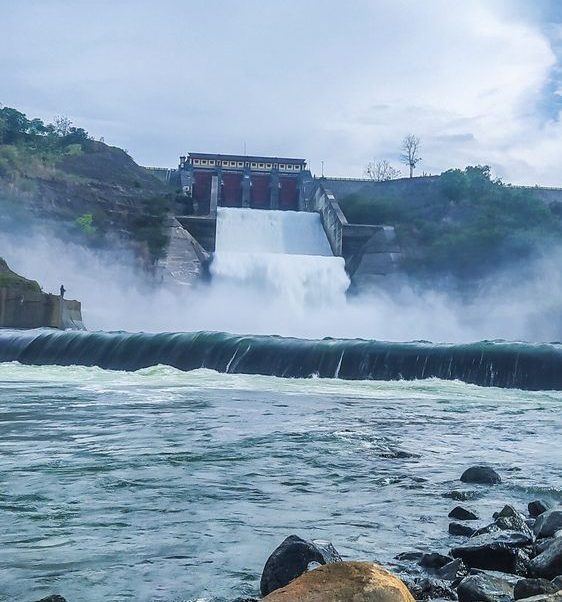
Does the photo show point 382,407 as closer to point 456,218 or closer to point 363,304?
point 363,304

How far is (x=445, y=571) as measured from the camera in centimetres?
493

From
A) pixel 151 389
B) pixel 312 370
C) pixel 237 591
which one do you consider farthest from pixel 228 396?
pixel 237 591

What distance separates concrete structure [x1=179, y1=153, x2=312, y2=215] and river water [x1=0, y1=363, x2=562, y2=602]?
41195 mm

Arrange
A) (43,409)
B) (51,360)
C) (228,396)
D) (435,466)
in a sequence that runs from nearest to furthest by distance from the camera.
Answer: (435,466), (43,409), (228,396), (51,360)

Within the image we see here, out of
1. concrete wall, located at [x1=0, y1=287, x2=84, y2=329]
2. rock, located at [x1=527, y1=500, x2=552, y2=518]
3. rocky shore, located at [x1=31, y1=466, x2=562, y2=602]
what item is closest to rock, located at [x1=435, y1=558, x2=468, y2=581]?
rocky shore, located at [x1=31, y1=466, x2=562, y2=602]

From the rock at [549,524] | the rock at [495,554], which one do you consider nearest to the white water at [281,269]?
the rock at [549,524]

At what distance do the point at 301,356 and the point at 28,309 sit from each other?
1262 centimetres

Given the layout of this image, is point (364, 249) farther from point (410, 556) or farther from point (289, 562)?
point (289, 562)

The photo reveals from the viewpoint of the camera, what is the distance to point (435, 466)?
30.4 feet

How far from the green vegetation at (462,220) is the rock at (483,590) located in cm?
4058

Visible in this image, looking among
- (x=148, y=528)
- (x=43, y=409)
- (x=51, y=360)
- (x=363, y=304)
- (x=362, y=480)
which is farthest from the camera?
(x=363, y=304)

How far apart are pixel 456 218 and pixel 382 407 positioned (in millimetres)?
36285

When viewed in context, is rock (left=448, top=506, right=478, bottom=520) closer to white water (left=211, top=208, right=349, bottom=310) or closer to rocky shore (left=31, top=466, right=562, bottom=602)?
rocky shore (left=31, top=466, right=562, bottom=602)

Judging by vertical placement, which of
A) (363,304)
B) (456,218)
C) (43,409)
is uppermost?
(456,218)
